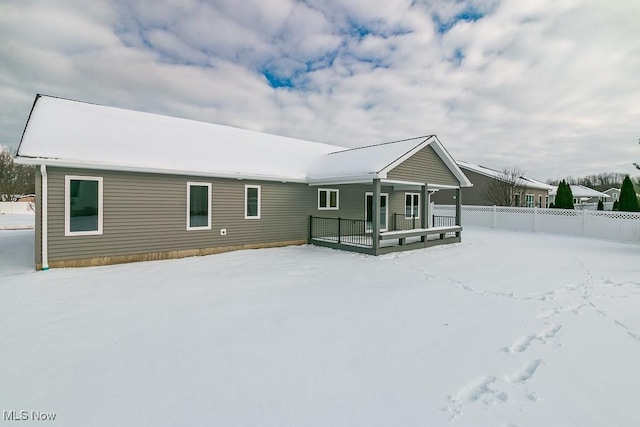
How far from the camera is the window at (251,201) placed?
11.3 meters

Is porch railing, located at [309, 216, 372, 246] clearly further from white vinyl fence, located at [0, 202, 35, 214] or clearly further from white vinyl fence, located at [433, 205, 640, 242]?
white vinyl fence, located at [0, 202, 35, 214]

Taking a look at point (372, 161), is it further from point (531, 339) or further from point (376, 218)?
point (531, 339)

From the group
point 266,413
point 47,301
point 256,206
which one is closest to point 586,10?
point 256,206

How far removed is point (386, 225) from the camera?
50.9 feet

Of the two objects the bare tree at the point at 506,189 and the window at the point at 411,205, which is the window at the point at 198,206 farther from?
the bare tree at the point at 506,189

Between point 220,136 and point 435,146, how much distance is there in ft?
30.5

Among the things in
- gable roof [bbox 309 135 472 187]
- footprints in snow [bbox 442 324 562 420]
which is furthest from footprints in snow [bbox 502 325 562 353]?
gable roof [bbox 309 135 472 187]

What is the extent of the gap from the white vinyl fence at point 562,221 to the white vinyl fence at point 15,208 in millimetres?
41140

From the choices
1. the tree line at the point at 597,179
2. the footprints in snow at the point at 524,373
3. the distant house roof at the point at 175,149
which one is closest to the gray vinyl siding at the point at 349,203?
the distant house roof at the point at 175,149

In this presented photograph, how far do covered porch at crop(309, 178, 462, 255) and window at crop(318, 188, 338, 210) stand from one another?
12.8 inches

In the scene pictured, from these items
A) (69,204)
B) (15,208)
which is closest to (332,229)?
(69,204)

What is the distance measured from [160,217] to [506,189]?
24.9 m

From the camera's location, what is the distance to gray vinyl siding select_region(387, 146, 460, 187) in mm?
11727

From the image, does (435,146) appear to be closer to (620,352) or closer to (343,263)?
(343,263)
